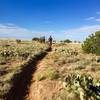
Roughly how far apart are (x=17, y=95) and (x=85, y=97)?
13.1 ft

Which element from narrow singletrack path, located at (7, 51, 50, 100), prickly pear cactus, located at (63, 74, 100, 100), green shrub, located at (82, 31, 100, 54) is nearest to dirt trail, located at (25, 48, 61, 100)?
narrow singletrack path, located at (7, 51, 50, 100)

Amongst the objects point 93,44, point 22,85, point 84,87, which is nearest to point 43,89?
point 22,85

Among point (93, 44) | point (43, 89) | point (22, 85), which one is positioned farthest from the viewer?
point (93, 44)

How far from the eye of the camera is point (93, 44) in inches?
1130

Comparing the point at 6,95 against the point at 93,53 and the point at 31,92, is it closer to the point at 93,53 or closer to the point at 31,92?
the point at 31,92

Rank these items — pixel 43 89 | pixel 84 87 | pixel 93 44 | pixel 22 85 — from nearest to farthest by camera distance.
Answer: pixel 84 87 < pixel 43 89 < pixel 22 85 < pixel 93 44

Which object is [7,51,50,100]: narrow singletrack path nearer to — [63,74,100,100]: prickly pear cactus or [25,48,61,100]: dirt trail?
[25,48,61,100]: dirt trail

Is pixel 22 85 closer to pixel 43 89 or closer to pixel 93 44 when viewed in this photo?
pixel 43 89

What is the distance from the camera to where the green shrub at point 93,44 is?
92.8 feet

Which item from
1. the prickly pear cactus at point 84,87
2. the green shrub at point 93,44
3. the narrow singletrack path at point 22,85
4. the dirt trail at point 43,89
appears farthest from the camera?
the green shrub at point 93,44

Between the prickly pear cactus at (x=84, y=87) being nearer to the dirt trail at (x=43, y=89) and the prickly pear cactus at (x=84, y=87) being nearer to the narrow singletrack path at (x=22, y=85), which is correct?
→ the dirt trail at (x=43, y=89)

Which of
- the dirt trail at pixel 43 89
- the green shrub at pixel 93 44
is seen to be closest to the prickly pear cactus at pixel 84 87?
the dirt trail at pixel 43 89

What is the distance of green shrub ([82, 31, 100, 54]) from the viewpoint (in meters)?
28.3

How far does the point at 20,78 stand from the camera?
16109mm
